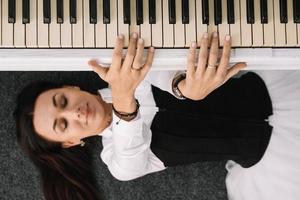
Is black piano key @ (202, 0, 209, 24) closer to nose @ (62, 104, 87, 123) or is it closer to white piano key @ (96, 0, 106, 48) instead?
white piano key @ (96, 0, 106, 48)

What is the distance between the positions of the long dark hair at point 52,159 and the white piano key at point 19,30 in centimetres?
41

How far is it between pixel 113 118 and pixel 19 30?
1.13ft

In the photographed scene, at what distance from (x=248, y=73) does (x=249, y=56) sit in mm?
410

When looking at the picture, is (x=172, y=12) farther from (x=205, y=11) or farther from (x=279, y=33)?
(x=279, y=33)

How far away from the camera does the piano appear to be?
42.7 inches

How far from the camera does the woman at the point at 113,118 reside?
1.08 metres

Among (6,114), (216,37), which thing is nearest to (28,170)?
(6,114)

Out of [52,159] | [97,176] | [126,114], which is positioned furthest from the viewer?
[97,176]

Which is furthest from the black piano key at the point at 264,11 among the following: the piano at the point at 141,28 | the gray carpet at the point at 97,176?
the gray carpet at the point at 97,176

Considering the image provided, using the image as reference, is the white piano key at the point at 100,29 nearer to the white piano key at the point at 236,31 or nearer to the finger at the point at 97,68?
the finger at the point at 97,68

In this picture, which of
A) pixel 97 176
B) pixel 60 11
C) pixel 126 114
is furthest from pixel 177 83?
pixel 97 176

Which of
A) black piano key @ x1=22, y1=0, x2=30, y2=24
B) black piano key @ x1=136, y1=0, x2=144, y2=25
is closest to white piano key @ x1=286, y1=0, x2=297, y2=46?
black piano key @ x1=136, y1=0, x2=144, y2=25

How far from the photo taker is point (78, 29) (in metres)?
1.09

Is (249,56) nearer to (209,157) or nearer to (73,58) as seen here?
(73,58)
